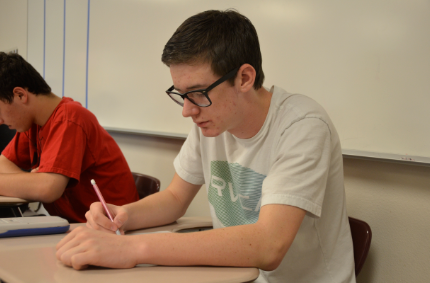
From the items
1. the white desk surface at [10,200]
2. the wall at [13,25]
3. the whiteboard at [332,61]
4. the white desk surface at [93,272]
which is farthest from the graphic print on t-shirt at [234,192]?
the wall at [13,25]

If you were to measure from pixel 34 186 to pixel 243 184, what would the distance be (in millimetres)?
932

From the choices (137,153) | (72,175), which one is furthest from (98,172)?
(137,153)

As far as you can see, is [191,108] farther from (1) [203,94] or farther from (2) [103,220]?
(2) [103,220]

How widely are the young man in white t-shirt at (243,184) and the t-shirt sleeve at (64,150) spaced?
0.55 meters

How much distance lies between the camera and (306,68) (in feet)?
5.08

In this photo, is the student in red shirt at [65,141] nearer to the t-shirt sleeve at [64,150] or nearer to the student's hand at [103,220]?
the t-shirt sleeve at [64,150]

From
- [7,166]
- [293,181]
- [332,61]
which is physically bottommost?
[7,166]

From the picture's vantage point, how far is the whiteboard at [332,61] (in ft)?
4.13

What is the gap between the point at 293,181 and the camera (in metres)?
0.89

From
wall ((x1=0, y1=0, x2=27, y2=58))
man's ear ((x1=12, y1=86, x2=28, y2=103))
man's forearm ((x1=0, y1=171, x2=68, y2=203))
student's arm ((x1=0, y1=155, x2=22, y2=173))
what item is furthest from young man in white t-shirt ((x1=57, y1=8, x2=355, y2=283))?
wall ((x1=0, y1=0, x2=27, y2=58))

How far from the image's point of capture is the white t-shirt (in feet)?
2.96

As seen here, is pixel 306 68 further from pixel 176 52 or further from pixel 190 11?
pixel 190 11

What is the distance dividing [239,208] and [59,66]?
279 cm

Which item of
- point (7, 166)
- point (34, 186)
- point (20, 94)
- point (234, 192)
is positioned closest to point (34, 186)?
point (34, 186)
